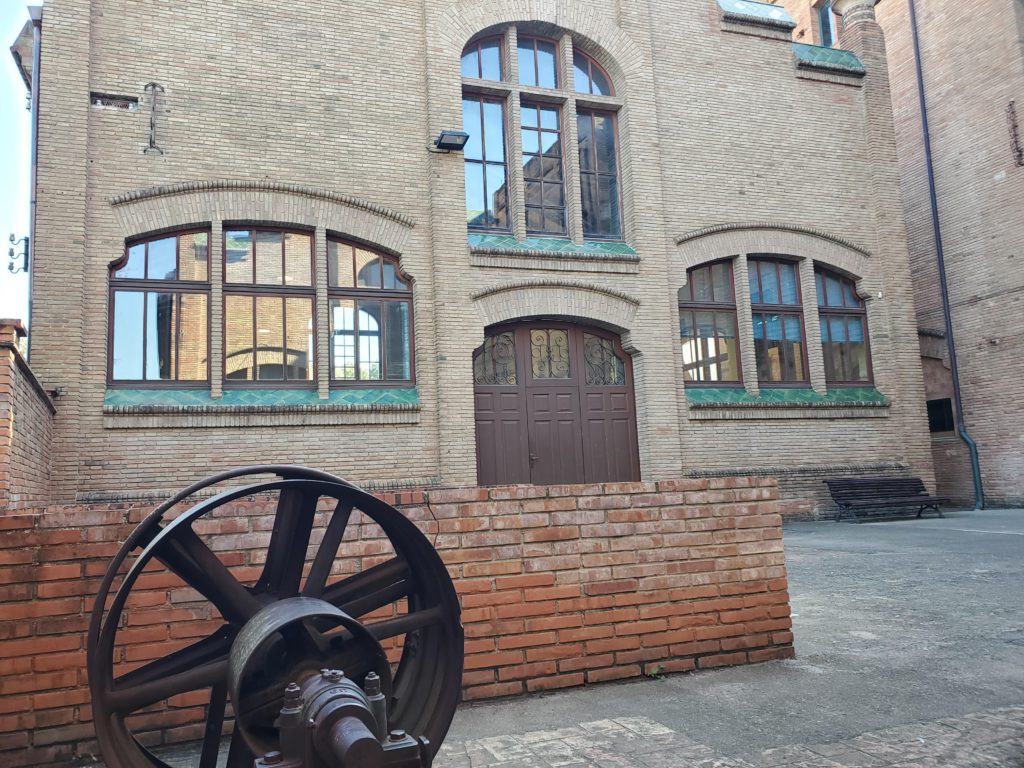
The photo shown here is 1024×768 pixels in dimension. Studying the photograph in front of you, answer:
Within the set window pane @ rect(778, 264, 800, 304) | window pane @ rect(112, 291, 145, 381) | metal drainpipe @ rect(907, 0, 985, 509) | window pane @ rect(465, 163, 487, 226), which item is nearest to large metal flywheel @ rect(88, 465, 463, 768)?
window pane @ rect(112, 291, 145, 381)

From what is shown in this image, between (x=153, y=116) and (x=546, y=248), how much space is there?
6.49 meters

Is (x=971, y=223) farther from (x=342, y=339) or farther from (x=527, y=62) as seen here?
(x=342, y=339)

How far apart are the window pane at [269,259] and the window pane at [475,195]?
3329 mm

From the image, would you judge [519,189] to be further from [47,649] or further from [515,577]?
[47,649]

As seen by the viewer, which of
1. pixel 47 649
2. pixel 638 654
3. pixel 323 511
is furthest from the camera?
pixel 638 654

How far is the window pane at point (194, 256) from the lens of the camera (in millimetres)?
11594

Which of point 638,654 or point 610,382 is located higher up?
point 610,382

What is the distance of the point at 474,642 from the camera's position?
4.04 metres

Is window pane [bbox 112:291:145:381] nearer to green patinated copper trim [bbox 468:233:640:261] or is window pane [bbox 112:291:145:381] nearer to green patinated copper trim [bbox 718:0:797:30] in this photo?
green patinated copper trim [bbox 468:233:640:261]

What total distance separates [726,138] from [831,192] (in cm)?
265

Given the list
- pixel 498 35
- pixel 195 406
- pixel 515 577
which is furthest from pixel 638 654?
pixel 498 35

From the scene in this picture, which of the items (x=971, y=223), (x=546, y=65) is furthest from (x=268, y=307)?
(x=971, y=223)

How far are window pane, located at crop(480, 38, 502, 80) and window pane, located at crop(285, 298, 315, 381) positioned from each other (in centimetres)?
551

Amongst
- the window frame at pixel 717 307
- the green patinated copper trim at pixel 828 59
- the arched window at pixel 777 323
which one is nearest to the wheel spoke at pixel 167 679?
the window frame at pixel 717 307
